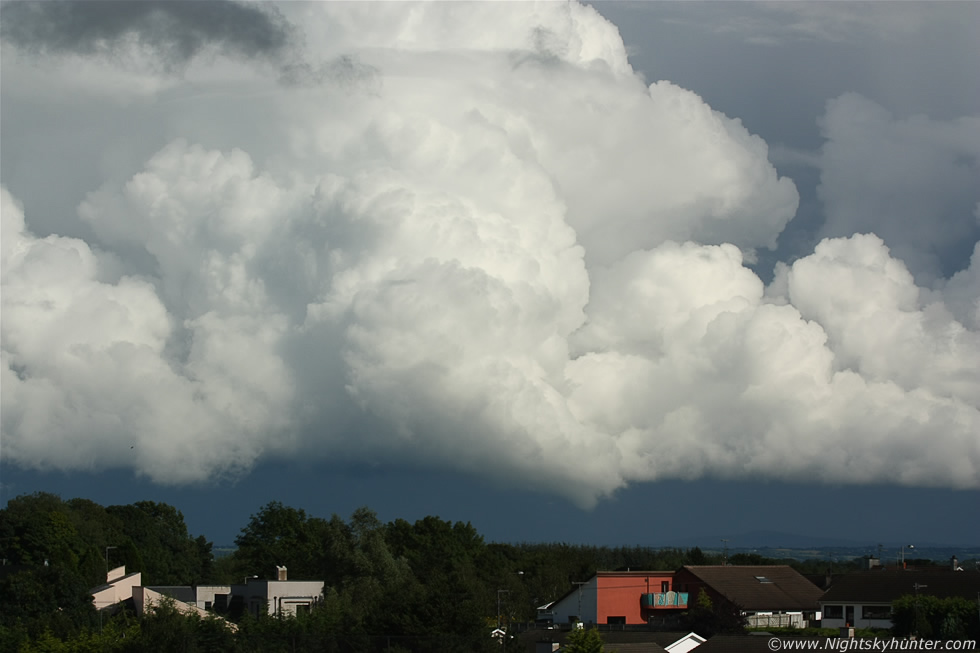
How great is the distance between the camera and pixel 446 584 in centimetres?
6794

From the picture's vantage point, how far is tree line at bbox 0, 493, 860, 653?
6402 centimetres

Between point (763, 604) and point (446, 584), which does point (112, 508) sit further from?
point (446, 584)

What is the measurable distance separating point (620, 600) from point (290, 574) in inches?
1711

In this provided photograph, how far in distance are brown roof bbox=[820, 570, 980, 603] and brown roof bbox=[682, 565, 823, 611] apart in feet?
13.2

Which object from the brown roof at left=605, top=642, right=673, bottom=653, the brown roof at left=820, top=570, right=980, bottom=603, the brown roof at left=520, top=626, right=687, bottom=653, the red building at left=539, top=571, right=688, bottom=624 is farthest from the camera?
the red building at left=539, top=571, right=688, bottom=624

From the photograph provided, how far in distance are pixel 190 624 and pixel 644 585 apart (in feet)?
179

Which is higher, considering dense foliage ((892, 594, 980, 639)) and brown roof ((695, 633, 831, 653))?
brown roof ((695, 633, 831, 653))

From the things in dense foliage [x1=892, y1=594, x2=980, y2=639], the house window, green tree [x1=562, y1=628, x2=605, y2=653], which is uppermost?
green tree [x1=562, y1=628, x2=605, y2=653]

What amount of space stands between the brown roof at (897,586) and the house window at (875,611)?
544 mm

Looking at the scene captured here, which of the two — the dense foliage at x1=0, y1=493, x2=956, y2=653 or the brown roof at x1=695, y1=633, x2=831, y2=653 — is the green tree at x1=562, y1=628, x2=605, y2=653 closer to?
the dense foliage at x1=0, y1=493, x2=956, y2=653

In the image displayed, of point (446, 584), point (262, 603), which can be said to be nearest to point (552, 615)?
point (262, 603)

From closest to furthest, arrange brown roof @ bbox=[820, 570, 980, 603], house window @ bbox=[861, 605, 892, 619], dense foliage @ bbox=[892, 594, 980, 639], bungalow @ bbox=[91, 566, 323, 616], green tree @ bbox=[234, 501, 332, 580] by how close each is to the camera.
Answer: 1. dense foliage @ bbox=[892, 594, 980, 639]
2. bungalow @ bbox=[91, 566, 323, 616]
3. brown roof @ bbox=[820, 570, 980, 603]
4. house window @ bbox=[861, 605, 892, 619]
5. green tree @ bbox=[234, 501, 332, 580]

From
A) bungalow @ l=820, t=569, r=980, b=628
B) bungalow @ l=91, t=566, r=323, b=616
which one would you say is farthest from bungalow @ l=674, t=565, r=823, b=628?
bungalow @ l=91, t=566, r=323, b=616

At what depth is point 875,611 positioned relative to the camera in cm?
10194
